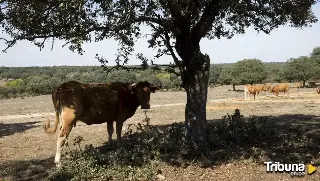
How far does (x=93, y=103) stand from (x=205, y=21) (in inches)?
179

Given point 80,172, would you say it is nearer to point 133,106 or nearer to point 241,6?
point 133,106

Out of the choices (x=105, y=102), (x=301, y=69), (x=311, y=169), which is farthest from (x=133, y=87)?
(x=301, y=69)

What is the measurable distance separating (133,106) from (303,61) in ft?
215

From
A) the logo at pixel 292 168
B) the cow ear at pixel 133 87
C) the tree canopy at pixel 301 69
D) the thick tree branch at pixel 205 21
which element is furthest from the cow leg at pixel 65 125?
the tree canopy at pixel 301 69

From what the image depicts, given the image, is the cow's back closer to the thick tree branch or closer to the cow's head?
the cow's head

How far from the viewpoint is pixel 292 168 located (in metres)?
9.23

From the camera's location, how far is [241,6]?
35.9 feet

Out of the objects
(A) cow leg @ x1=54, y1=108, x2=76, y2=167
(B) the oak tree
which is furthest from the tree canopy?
(A) cow leg @ x1=54, y1=108, x2=76, y2=167

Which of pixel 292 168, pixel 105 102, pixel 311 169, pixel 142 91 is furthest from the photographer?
pixel 142 91

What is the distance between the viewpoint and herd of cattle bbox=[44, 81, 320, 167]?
11258 millimetres

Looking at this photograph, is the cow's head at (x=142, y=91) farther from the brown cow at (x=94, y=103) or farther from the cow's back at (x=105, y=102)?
the cow's back at (x=105, y=102)

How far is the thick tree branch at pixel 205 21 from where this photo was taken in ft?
36.2

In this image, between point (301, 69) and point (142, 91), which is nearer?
point (142, 91)

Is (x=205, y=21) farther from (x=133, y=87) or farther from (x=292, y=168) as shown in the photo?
(x=292, y=168)
